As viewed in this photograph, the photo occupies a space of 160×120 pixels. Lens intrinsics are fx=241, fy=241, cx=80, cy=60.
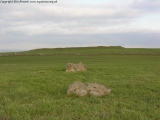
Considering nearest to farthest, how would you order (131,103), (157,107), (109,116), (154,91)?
(109,116) → (157,107) → (131,103) → (154,91)

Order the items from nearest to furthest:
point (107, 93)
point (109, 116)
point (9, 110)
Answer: point (109, 116) < point (9, 110) < point (107, 93)

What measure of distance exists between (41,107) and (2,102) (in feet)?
8.33

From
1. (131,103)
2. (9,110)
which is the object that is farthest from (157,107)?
(9,110)

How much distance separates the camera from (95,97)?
1280 centimetres

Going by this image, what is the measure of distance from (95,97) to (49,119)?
4.83 m

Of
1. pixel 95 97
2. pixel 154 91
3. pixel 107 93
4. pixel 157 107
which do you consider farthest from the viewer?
pixel 154 91

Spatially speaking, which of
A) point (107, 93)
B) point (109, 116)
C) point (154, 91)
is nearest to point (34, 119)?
point (109, 116)

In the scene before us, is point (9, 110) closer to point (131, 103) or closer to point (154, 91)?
point (131, 103)

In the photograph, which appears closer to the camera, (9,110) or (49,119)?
(49,119)

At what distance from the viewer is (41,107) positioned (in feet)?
33.6

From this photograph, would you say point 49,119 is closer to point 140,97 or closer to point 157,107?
point 157,107

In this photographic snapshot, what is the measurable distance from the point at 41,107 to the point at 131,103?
4.21m

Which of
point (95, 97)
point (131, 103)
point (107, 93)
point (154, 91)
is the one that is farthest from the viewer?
point (154, 91)

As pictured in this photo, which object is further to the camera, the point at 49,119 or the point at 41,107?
the point at 41,107
